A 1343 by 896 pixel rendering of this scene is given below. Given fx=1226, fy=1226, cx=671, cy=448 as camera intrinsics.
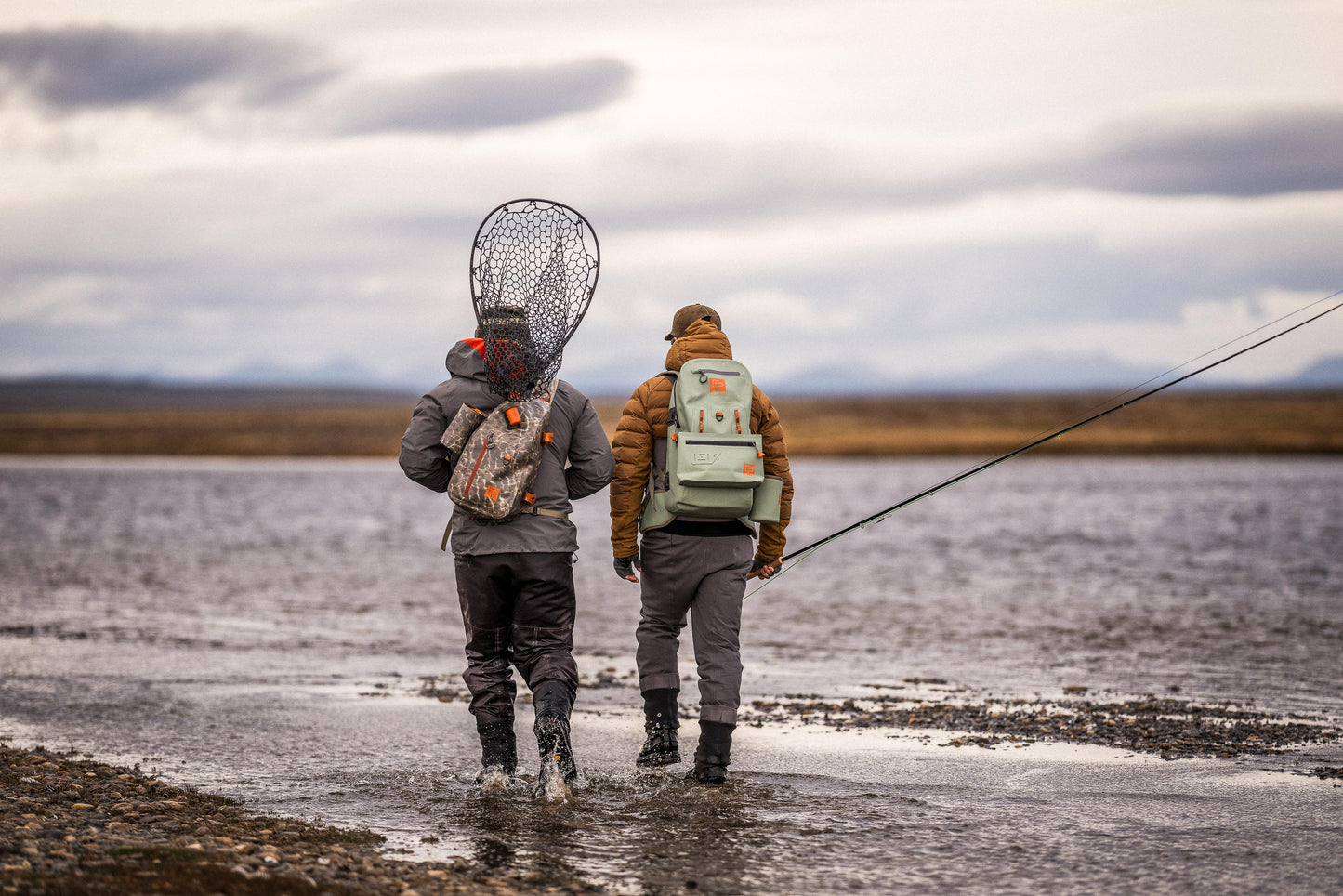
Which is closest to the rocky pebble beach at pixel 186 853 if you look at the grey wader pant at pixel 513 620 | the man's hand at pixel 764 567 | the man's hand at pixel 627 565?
the grey wader pant at pixel 513 620

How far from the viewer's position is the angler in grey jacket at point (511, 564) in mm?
Result: 5797

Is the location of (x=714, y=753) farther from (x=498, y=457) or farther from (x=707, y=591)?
(x=498, y=457)

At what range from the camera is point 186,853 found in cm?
448

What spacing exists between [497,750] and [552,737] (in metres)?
0.40

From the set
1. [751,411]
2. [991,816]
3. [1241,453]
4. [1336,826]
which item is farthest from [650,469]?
[1241,453]

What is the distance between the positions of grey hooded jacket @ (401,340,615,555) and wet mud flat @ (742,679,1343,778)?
8.02 feet

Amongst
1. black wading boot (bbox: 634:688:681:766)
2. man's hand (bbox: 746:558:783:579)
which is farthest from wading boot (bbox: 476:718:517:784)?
man's hand (bbox: 746:558:783:579)

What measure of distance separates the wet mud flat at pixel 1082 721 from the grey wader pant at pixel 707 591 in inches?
62.0

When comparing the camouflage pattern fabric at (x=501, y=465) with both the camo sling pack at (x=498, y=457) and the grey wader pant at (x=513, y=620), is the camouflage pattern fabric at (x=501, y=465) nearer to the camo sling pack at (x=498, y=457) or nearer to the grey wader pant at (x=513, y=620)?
the camo sling pack at (x=498, y=457)

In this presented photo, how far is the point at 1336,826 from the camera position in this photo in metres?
5.23

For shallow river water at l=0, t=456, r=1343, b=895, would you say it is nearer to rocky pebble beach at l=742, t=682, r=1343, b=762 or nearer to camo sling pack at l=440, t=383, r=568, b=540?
rocky pebble beach at l=742, t=682, r=1343, b=762

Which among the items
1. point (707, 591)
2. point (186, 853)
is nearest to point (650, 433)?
point (707, 591)

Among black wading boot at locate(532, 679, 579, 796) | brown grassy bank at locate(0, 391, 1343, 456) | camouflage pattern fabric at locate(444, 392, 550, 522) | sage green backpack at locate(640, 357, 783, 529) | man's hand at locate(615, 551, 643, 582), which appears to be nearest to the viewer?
camouflage pattern fabric at locate(444, 392, 550, 522)

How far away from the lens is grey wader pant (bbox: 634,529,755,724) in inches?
242
